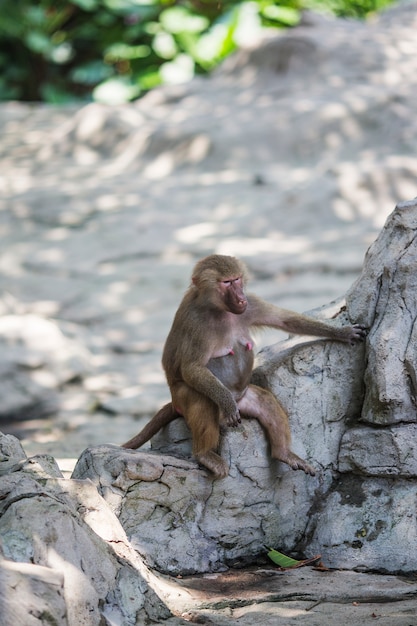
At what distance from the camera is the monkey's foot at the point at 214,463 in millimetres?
4168

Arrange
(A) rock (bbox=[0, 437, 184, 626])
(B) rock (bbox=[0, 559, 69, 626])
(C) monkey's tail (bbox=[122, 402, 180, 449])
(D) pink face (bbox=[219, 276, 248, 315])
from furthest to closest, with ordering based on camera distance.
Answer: (C) monkey's tail (bbox=[122, 402, 180, 449])
(D) pink face (bbox=[219, 276, 248, 315])
(A) rock (bbox=[0, 437, 184, 626])
(B) rock (bbox=[0, 559, 69, 626])

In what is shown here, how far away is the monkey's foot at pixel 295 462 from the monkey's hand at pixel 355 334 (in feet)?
1.90

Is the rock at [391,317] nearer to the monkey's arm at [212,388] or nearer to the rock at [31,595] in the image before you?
the monkey's arm at [212,388]

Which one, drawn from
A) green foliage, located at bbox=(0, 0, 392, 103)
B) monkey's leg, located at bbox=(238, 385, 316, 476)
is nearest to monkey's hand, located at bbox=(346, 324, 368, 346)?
monkey's leg, located at bbox=(238, 385, 316, 476)

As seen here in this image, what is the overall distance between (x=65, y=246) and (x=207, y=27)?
5.79m

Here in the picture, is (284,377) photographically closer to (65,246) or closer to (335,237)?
(335,237)

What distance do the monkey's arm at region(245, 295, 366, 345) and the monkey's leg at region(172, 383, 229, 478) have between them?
1.67 feet

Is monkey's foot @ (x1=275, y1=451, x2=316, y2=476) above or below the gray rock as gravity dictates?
below

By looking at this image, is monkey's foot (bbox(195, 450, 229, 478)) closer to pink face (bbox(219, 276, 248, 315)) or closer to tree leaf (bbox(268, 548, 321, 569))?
tree leaf (bbox(268, 548, 321, 569))

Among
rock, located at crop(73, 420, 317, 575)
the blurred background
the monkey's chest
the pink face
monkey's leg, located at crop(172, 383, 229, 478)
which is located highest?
the pink face

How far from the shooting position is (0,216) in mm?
10422

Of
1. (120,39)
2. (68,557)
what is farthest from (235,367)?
(120,39)

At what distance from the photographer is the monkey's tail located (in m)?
4.54

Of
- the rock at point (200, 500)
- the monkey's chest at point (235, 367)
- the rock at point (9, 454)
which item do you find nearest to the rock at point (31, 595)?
the rock at point (9, 454)
